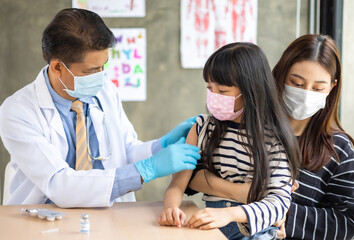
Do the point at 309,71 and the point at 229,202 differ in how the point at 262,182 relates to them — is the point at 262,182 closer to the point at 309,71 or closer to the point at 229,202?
the point at 229,202

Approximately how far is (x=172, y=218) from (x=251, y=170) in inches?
12.3

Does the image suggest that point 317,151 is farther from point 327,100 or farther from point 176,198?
point 176,198

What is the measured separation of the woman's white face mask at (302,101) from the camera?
5.28 feet

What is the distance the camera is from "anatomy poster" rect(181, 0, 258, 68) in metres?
3.26

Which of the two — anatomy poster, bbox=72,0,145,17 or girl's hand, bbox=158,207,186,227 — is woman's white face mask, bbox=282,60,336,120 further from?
anatomy poster, bbox=72,0,145,17

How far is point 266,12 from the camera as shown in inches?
130

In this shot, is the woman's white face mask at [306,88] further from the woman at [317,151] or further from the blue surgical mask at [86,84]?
the blue surgical mask at [86,84]

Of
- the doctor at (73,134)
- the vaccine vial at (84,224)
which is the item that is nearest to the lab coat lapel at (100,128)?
the doctor at (73,134)

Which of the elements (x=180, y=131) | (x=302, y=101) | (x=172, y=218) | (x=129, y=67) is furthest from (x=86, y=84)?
(x=129, y=67)

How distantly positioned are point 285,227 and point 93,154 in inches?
30.9

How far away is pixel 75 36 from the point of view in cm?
169

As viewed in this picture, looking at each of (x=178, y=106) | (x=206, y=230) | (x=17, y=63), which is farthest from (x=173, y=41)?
(x=206, y=230)

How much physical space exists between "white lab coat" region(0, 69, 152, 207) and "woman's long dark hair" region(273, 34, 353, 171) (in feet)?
2.19

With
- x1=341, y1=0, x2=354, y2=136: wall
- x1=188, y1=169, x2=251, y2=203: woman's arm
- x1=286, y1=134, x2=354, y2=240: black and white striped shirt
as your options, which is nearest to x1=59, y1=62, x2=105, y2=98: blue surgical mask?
x1=188, y1=169, x2=251, y2=203: woman's arm
